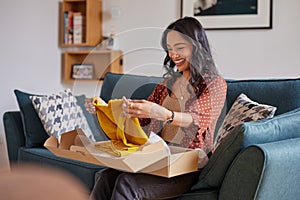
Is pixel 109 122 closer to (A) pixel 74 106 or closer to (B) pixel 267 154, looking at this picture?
(B) pixel 267 154

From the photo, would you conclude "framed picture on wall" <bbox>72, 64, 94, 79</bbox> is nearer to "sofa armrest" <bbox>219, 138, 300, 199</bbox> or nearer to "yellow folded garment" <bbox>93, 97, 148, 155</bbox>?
"yellow folded garment" <bbox>93, 97, 148, 155</bbox>

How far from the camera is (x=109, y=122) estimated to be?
1.96 metres

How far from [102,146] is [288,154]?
28.2 inches

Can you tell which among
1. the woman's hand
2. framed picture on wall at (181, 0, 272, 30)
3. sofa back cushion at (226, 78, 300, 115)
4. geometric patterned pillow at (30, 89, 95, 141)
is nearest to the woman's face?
the woman's hand

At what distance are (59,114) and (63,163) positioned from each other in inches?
17.1

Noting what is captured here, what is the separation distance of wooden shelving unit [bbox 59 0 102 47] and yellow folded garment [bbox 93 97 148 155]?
2.40 metres

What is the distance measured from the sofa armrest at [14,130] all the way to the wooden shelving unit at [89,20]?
1306mm

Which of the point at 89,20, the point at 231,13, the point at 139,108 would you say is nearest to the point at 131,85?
the point at 139,108

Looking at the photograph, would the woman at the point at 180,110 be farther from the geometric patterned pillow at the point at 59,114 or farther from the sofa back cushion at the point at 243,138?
the geometric patterned pillow at the point at 59,114

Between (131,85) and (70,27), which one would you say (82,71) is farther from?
(131,85)

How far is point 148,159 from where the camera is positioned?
1.76m

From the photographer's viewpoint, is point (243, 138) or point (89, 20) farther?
point (89, 20)

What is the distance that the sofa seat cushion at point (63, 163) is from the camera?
8.77 feet

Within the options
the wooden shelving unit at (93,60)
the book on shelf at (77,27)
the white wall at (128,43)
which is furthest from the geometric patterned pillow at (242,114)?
the book on shelf at (77,27)
